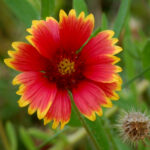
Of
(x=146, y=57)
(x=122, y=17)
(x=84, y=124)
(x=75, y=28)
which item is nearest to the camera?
(x=84, y=124)

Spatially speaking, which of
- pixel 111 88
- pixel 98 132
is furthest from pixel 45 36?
pixel 98 132

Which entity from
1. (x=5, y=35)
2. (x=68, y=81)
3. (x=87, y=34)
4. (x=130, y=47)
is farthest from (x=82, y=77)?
(x=5, y=35)

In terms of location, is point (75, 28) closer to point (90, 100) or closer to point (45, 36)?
point (45, 36)

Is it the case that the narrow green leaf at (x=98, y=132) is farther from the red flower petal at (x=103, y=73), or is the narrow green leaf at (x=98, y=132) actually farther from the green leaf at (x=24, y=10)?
the green leaf at (x=24, y=10)

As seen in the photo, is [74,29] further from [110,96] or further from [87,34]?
[110,96]

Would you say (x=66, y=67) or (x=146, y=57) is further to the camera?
(x=146, y=57)

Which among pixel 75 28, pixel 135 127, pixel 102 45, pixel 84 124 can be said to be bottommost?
pixel 135 127

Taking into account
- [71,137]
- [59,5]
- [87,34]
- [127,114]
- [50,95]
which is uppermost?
[59,5]

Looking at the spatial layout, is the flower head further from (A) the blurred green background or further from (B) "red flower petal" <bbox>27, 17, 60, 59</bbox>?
(A) the blurred green background
